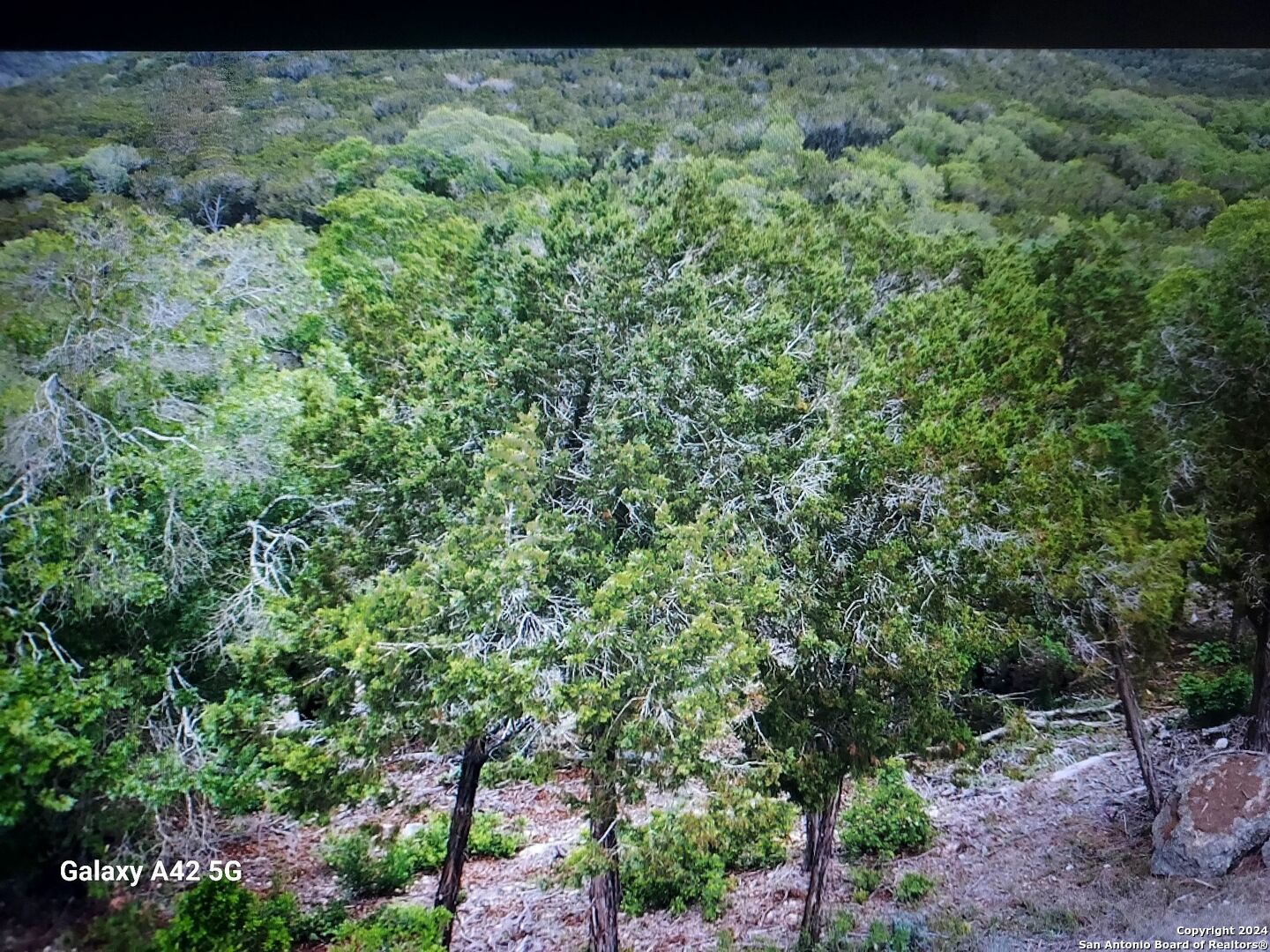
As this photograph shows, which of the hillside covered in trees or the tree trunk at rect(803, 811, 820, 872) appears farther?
the tree trunk at rect(803, 811, 820, 872)

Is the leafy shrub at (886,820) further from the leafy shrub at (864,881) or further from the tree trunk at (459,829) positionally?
the tree trunk at (459,829)

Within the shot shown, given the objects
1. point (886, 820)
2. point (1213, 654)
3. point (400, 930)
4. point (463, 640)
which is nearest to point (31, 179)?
point (463, 640)

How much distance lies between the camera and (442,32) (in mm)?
2555

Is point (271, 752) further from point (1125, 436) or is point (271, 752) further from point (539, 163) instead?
point (1125, 436)

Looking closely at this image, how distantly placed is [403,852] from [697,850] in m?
0.88

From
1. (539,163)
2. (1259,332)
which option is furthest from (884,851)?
(539,163)

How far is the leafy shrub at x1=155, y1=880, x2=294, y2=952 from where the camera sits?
247 centimetres

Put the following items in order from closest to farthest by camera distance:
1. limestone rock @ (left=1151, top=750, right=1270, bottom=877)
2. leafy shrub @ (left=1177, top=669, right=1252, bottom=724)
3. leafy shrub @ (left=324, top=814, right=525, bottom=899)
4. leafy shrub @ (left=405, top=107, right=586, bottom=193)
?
1. leafy shrub @ (left=324, top=814, right=525, bottom=899)
2. leafy shrub @ (left=405, top=107, right=586, bottom=193)
3. limestone rock @ (left=1151, top=750, right=1270, bottom=877)
4. leafy shrub @ (left=1177, top=669, right=1252, bottom=724)

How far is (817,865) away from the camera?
108 inches

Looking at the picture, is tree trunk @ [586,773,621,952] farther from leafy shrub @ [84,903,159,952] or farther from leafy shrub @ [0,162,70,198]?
leafy shrub @ [0,162,70,198]

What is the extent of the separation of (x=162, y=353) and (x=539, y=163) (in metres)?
1.26

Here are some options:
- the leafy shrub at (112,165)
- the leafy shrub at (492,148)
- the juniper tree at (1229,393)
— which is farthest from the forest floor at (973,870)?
the leafy shrub at (112,165)

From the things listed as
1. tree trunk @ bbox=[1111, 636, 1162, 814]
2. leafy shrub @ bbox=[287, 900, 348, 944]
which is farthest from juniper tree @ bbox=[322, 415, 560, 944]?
tree trunk @ bbox=[1111, 636, 1162, 814]

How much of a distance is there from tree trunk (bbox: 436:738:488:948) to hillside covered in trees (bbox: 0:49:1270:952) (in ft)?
0.06
